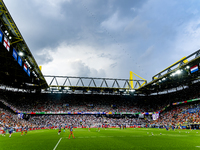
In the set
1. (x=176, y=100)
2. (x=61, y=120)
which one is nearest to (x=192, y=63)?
(x=176, y=100)

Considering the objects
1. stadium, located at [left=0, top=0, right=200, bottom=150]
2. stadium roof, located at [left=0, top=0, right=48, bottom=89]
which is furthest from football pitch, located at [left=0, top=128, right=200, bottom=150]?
stadium, located at [left=0, top=0, right=200, bottom=150]

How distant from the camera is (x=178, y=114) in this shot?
4928cm

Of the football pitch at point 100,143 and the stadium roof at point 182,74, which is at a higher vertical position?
the stadium roof at point 182,74

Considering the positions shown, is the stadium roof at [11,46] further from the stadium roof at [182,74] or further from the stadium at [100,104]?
the stadium roof at [182,74]

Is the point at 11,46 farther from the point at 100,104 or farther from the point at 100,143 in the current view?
the point at 100,104

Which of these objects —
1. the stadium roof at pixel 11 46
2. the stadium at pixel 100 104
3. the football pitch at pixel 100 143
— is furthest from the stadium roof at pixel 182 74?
the stadium roof at pixel 11 46

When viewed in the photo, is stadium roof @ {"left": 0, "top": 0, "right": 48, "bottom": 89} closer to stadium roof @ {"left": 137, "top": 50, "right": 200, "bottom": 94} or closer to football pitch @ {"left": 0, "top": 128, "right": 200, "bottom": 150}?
football pitch @ {"left": 0, "top": 128, "right": 200, "bottom": 150}

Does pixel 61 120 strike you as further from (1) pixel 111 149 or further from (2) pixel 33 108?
(1) pixel 111 149

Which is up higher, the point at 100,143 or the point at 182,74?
the point at 182,74

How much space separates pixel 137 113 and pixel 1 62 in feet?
172

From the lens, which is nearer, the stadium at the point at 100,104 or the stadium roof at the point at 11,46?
the stadium roof at the point at 11,46

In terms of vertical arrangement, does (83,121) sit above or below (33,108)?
below

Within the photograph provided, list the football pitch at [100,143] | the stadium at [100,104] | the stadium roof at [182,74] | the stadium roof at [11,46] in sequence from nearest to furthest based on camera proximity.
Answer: the football pitch at [100,143] < the stadium roof at [11,46] < the stadium roof at [182,74] < the stadium at [100,104]

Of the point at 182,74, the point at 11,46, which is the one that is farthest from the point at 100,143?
the point at 182,74
